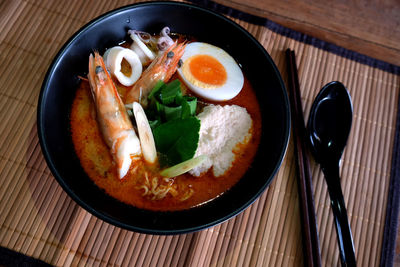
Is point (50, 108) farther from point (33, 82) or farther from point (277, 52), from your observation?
point (277, 52)

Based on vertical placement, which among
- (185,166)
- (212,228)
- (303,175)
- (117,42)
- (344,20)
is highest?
(344,20)

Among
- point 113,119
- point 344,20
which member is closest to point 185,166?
point 113,119

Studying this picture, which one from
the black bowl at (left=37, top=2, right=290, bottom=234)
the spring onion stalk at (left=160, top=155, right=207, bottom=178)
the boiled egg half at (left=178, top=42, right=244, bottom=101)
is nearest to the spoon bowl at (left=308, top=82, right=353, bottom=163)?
the black bowl at (left=37, top=2, right=290, bottom=234)

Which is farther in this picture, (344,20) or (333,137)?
(344,20)

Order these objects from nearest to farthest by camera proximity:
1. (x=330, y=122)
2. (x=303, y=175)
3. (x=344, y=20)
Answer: (x=303, y=175), (x=330, y=122), (x=344, y=20)

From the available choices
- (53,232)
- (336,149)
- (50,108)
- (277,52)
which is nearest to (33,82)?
(50,108)

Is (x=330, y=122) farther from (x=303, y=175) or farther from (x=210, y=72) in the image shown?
(x=210, y=72)

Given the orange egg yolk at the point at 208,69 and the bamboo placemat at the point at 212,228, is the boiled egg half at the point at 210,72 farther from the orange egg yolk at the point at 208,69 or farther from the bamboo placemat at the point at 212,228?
the bamboo placemat at the point at 212,228
